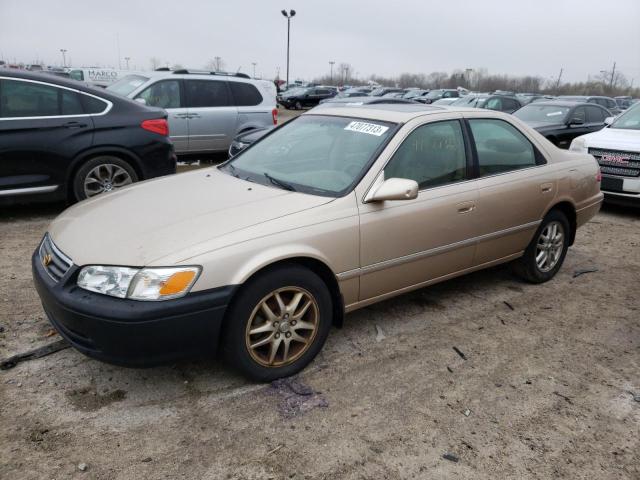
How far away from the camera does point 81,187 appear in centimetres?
601

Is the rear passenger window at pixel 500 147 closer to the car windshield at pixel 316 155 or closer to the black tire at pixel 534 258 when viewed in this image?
the black tire at pixel 534 258

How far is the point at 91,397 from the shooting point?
2941mm

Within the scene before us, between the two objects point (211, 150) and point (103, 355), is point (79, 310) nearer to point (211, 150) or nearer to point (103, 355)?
point (103, 355)

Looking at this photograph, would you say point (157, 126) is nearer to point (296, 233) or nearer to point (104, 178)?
point (104, 178)

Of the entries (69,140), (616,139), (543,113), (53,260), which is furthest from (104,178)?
(543,113)

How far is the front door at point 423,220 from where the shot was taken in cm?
340

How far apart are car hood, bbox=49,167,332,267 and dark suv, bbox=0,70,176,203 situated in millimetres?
2584

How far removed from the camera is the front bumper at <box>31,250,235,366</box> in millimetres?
2592

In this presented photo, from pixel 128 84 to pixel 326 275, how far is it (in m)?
8.12

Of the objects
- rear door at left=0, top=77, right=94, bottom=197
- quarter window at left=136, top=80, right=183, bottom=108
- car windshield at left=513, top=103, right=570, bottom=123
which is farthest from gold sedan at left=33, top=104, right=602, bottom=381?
car windshield at left=513, top=103, right=570, bottom=123

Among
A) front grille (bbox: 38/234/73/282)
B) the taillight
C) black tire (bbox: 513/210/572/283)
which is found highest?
the taillight

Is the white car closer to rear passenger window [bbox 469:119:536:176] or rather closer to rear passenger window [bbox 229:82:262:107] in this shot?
rear passenger window [bbox 469:119:536:176]

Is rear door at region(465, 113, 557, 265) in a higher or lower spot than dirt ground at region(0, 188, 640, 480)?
higher

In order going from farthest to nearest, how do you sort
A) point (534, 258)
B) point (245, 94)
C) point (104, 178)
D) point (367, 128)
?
point (245, 94) < point (104, 178) < point (534, 258) < point (367, 128)
